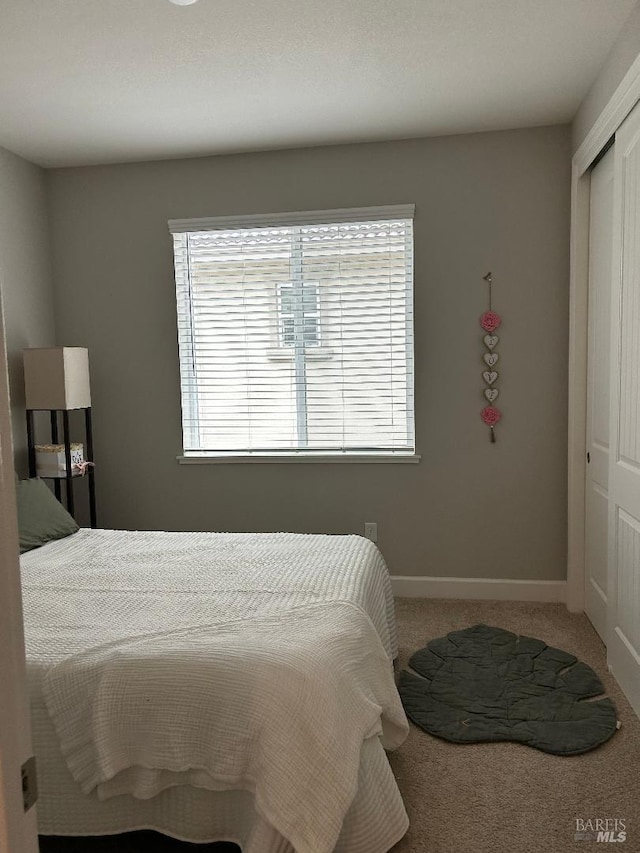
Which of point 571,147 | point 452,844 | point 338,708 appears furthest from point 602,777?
point 571,147

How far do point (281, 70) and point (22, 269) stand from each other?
2.05 metres

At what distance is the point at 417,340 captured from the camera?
4.01 metres

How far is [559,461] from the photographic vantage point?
3.92 meters

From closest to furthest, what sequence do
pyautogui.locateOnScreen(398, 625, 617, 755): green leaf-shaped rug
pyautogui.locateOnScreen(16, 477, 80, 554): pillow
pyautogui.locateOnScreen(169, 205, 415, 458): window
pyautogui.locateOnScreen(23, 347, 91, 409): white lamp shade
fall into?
pyautogui.locateOnScreen(398, 625, 617, 755): green leaf-shaped rug, pyautogui.locateOnScreen(16, 477, 80, 554): pillow, pyautogui.locateOnScreen(23, 347, 91, 409): white lamp shade, pyautogui.locateOnScreen(169, 205, 415, 458): window

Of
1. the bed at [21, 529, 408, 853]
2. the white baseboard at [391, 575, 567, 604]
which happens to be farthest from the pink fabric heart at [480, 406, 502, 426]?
the bed at [21, 529, 408, 853]

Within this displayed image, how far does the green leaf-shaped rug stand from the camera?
99.7 inches

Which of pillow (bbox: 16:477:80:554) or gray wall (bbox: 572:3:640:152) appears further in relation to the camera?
pillow (bbox: 16:477:80:554)

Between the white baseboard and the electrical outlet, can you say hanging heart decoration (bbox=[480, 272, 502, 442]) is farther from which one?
the electrical outlet

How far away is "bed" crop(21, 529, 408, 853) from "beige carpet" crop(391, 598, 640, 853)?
22 cm

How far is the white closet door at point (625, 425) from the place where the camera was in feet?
8.69

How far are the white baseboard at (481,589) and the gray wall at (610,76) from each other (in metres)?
2.49

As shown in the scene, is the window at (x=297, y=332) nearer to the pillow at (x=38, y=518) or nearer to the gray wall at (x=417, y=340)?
the gray wall at (x=417, y=340)

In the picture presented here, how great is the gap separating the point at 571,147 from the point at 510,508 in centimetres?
209

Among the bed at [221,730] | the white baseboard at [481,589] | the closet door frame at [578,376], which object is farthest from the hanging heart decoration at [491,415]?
the bed at [221,730]
